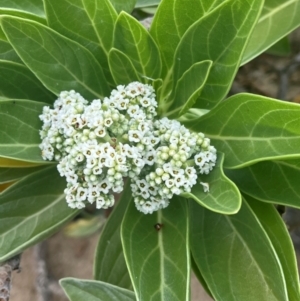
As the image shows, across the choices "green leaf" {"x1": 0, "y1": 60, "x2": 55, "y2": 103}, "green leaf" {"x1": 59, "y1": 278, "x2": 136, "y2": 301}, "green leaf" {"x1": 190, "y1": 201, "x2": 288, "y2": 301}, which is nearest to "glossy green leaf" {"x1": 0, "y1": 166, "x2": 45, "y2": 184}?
"green leaf" {"x1": 0, "y1": 60, "x2": 55, "y2": 103}

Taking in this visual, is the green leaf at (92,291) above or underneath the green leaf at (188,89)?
underneath

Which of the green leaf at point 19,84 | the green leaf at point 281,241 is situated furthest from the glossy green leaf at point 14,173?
the green leaf at point 281,241

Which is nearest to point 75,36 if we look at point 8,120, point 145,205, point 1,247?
point 8,120

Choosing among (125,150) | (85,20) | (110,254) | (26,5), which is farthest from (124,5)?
(110,254)

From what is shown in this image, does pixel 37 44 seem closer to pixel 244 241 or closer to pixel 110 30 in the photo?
pixel 110 30

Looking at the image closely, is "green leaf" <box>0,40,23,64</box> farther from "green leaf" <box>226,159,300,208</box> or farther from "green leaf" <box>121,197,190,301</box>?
"green leaf" <box>226,159,300,208</box>

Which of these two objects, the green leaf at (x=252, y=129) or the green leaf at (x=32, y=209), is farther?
the green leaf at (x=32, y=209)

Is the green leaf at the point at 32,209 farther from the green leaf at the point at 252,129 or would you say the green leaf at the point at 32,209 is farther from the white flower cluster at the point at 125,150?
the green leaf at the point at 252,129
